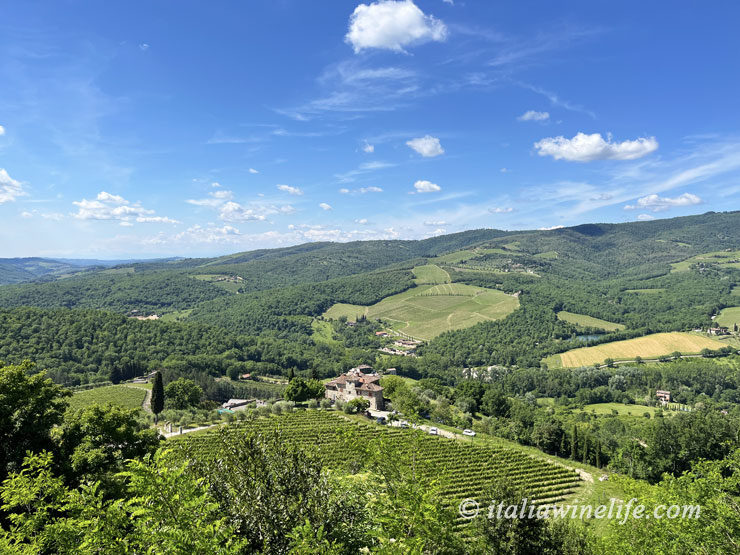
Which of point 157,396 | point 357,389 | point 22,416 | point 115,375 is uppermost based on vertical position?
point 22,416

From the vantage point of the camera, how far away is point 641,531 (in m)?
16.2

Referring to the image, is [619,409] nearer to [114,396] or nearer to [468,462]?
[468,462]

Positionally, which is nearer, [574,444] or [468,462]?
[468,462]

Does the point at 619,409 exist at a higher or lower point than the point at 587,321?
lower

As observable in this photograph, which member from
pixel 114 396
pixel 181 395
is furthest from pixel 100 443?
pixel 114 396

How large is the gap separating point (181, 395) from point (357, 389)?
33.5 meters

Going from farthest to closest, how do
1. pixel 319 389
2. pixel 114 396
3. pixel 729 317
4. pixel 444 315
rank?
pixel 444 315 → pixel 729 317 → pixel 319 389 → pixel 114 396

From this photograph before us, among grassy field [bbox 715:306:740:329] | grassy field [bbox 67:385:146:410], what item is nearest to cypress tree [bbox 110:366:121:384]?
grassy field [bbox 67:385:146:410]

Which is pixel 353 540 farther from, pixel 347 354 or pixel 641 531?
pixel 347 354

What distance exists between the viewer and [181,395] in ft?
231

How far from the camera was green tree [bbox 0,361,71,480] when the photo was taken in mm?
18781

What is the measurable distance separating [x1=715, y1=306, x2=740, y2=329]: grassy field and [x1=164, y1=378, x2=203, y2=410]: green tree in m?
193

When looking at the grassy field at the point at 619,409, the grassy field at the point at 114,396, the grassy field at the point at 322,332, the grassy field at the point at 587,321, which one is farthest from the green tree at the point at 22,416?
the grassy field at the point at 587,321

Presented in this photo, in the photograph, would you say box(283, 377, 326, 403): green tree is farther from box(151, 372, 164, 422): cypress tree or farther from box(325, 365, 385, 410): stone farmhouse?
box(151, 372, 164, 422): cypress tree
